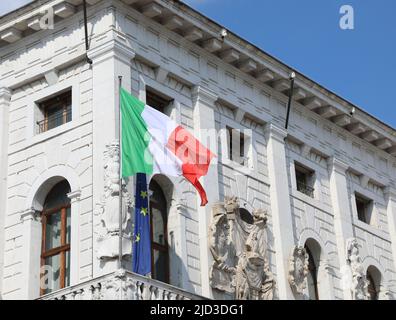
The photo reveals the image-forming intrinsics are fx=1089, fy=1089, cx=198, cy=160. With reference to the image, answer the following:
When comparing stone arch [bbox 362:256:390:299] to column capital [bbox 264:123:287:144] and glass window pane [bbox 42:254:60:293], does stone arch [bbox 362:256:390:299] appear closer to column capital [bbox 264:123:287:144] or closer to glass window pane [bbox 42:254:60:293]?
column capital [bbox 264:123:287:144]

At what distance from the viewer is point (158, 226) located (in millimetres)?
32250

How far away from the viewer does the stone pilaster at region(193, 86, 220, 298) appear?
32125 millimetres

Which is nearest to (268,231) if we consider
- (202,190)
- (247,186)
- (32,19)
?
(247,186)

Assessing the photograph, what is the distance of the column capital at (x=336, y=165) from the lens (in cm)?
3997

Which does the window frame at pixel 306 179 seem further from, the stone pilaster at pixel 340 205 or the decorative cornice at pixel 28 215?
the decorative cornice at pixel 28 215

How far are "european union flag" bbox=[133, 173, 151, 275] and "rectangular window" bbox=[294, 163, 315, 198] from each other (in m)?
9.19

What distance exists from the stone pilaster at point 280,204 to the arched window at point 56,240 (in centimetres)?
731

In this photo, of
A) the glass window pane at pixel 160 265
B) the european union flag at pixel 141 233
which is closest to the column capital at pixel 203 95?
A: the european union flag at pixel 141 233

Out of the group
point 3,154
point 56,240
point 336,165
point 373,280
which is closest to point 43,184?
point 56,240

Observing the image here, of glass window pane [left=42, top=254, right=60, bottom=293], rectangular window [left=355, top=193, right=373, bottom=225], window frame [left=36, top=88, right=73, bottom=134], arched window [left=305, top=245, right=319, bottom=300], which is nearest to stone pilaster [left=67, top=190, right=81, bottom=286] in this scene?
glass window pane [left=42, top=254, right=60, bottom=293]

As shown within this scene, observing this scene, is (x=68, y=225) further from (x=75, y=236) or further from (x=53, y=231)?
(x=75, y=236)

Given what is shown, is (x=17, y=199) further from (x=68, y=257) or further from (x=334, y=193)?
(x=334, y=193)

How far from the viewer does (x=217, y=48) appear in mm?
35688

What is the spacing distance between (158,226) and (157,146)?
2.83m
